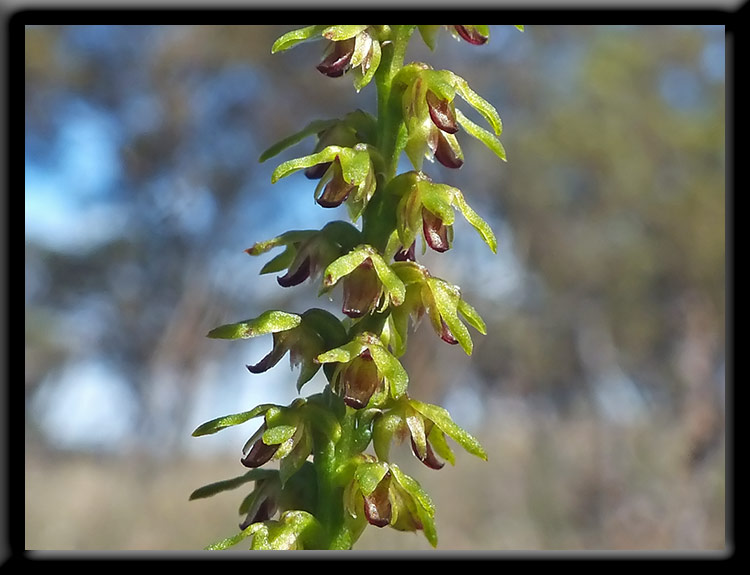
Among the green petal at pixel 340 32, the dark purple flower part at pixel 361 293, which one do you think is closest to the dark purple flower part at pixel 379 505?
the dark purple flower part at pixel 361 293

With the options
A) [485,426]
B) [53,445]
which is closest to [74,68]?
[53,445]

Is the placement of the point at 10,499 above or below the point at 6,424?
below

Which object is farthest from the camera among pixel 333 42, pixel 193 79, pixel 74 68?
pixel 193 79

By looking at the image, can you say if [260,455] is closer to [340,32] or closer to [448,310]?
[448,310]

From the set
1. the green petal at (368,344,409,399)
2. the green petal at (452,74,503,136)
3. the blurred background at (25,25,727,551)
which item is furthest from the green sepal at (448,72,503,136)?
the blurred background at (25,25,727,551)
